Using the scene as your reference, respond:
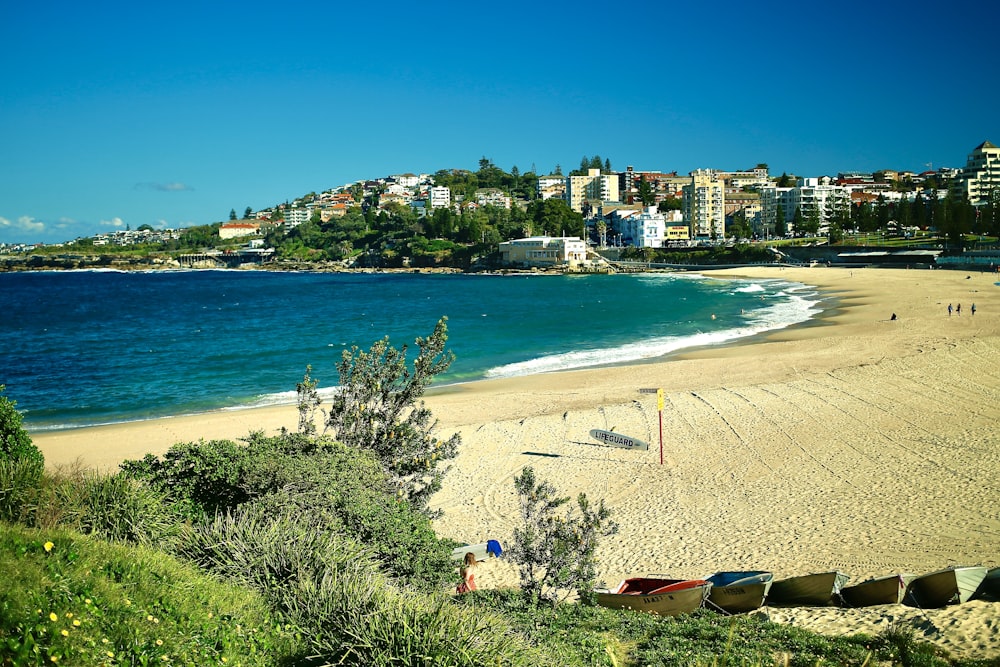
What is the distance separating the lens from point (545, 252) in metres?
111

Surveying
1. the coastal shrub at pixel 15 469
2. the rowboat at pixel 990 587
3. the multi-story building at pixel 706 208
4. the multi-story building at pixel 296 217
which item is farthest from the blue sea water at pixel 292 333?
the multi-story building at pixel 296 217

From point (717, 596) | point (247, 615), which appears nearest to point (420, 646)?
point (247, 615)

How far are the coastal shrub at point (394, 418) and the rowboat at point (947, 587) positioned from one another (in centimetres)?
585

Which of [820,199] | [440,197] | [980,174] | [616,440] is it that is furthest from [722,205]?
[616,440]

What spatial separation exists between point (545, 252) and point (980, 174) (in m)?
73.1

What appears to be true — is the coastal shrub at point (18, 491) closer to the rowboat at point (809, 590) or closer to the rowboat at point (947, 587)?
the rowboat at point (809, 590)

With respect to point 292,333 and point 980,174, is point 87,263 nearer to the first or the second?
point 292,333

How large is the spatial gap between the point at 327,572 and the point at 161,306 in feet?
216

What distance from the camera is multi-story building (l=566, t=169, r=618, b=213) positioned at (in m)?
170

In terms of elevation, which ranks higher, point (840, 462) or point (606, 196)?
point (606, 196)

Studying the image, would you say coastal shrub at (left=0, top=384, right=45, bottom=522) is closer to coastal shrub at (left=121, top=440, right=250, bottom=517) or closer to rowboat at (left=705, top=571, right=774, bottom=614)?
coastal shrub at (left=121, top=440, right=250, bottom=517)

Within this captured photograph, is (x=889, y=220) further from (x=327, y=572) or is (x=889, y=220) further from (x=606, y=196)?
(x=327, y=572)

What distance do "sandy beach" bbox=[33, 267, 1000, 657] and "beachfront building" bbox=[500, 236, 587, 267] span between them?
80231 millimetres

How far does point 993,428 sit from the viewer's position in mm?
16562
